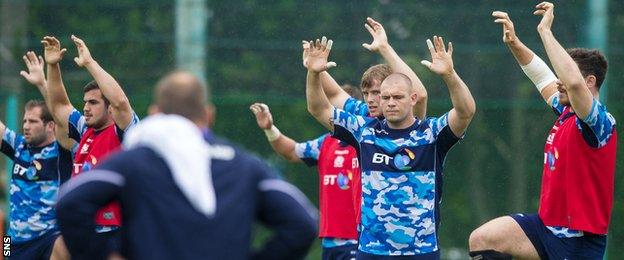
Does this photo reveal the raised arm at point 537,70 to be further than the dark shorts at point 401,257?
Yes

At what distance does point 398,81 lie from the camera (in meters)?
7.38

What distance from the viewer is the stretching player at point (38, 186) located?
30.0ft

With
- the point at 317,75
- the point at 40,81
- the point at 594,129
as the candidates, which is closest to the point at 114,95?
the point at 40,81

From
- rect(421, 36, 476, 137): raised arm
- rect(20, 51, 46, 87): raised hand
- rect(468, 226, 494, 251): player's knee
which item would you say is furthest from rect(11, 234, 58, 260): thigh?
rect(421, 36, 476, 137): raised arm

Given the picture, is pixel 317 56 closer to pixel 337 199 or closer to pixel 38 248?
pixel 337 199

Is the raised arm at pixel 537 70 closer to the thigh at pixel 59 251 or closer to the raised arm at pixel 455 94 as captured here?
the raised arm at pixel 455 94

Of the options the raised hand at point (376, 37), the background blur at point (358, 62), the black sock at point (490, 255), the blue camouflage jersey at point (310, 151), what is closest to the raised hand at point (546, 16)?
the raised hand at point (376, 37)

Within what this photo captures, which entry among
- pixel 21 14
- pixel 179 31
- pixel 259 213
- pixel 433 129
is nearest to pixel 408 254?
pixel 433 129

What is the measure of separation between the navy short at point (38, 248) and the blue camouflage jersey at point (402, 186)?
9.21 ft

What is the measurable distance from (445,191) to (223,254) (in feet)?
24.9

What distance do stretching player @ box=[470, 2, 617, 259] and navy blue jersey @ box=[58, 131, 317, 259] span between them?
2968 mm

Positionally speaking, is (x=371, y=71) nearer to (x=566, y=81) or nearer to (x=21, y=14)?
(x=566, y=81)

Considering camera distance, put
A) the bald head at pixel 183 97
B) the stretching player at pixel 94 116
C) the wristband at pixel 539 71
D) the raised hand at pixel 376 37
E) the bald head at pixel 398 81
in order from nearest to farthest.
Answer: the bald head at pixel 183 97 → the bald head at pixel 398 81 → the raised hand at pixel 376 37 → the wristband at pixel 539 71 → the stretching player at pixel 94 116

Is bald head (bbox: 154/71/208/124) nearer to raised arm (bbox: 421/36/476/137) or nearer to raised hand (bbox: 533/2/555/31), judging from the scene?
raised arm (bbox: 421/36/476/137)
